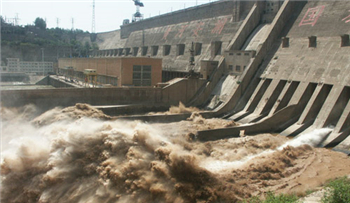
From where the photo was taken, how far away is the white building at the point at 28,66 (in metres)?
61.9

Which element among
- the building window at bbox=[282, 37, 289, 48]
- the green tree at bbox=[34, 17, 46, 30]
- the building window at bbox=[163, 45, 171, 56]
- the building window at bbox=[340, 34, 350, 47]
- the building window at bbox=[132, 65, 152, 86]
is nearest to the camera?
→ the building window at bbox=[340, 34, 350, 47]

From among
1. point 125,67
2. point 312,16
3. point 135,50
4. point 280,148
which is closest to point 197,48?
point 125,67

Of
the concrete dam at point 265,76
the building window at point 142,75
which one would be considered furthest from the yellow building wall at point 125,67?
the concrete dam at point 265,76

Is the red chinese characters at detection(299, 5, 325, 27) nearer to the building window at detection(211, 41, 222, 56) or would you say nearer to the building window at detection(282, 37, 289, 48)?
the building window at detection(282, 37, 289, 48)

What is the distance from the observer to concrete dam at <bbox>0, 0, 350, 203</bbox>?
12867 millimetres

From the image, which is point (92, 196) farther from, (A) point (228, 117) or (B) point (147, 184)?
(A) point (228, 117)

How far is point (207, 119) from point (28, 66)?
51.1 meters

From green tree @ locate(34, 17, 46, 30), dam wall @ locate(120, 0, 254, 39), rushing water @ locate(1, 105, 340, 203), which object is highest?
green tree @ locate(34, 17, 46, 30)

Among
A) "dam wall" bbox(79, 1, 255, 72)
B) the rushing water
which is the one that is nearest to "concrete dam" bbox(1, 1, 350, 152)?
"dam wall" bbox(79, 1, 255, 72)

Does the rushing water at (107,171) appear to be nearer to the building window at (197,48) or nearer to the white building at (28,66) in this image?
the building window at (197,48)

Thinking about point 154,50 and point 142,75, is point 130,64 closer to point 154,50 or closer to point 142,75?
point 142,75

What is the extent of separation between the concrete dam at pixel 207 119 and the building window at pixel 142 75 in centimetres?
9

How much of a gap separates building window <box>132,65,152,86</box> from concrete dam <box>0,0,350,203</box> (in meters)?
0.09

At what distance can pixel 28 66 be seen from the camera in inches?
2517
